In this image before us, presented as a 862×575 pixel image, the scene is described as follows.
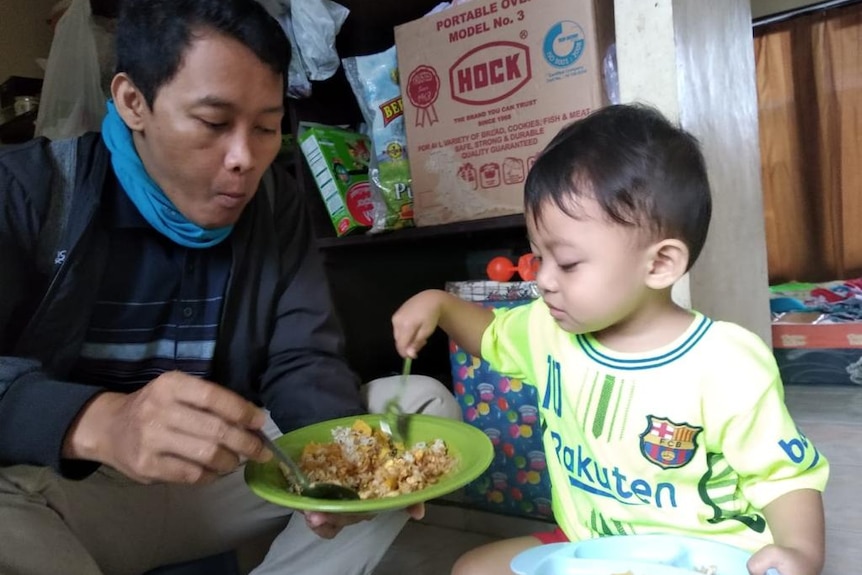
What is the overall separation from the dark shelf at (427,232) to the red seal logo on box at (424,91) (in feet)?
0.69

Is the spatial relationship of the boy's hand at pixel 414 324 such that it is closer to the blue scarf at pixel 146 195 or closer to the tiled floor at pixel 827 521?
the blue scarf at pixel 146 195

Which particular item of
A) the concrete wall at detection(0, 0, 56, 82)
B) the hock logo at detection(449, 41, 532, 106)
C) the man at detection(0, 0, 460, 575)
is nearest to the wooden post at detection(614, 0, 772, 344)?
the hock logo at detection(449, 41, 532, 106)

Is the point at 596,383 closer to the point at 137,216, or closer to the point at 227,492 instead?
the point at 227,492

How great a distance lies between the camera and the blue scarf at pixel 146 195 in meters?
0.89

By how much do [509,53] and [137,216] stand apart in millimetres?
679

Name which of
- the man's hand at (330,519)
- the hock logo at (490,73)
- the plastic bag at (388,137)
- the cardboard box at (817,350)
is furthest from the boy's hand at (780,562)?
the cardboard box at (817,350)

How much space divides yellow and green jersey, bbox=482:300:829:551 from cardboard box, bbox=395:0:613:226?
0.48m

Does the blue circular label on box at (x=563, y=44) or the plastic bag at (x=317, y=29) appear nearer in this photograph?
the blue circular label on box at (x=563, y=44)

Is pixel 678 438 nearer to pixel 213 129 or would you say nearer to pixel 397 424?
pixel 397 424

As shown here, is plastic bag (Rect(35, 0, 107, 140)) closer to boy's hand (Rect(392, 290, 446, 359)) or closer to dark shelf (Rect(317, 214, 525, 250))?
dark shelf (Rect(317, 214, 525, 250))

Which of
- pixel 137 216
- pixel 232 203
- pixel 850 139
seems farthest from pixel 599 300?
pixel 850 139

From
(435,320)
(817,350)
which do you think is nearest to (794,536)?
(435,320)

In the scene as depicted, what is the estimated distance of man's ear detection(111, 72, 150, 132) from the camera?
0.87m

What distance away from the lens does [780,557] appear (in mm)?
607
